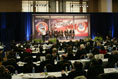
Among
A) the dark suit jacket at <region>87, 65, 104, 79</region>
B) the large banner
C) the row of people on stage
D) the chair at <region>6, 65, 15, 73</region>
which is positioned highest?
the large banner

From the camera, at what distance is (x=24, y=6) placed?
30.4m

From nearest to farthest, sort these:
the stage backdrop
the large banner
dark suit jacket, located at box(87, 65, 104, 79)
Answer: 1. dark suit jacket, located at box(87, 65, 104, 79)
2. the stage backdrop
3. the large banner

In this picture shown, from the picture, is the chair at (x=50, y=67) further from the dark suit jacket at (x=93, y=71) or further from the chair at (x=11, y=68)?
the dark suit jacket at (x=93, y=71)

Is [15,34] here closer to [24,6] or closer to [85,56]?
[24,6]

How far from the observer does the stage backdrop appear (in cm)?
2683

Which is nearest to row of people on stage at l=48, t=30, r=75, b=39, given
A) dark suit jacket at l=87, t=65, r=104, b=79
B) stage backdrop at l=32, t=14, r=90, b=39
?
stage backdrop at l=32, t=14, r=90, b=39

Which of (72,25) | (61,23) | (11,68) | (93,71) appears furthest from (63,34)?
(93,71)

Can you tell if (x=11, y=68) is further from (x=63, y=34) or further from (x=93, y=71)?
(x=63, y=34)

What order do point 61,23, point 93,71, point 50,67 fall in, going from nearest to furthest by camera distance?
1. point 93,71
2. point 50,67
3. point 61,23

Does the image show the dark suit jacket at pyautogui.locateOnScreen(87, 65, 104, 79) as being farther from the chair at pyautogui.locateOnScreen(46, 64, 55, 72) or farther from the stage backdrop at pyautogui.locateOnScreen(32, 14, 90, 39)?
the stage backdrop at pyautogui.locateOnScreen(32, 14, 90, 39)

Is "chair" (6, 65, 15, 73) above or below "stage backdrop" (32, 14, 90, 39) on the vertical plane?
below

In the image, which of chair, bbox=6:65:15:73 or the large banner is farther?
the large banner

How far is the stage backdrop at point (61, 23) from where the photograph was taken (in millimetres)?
26828

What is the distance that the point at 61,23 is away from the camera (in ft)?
89.8
